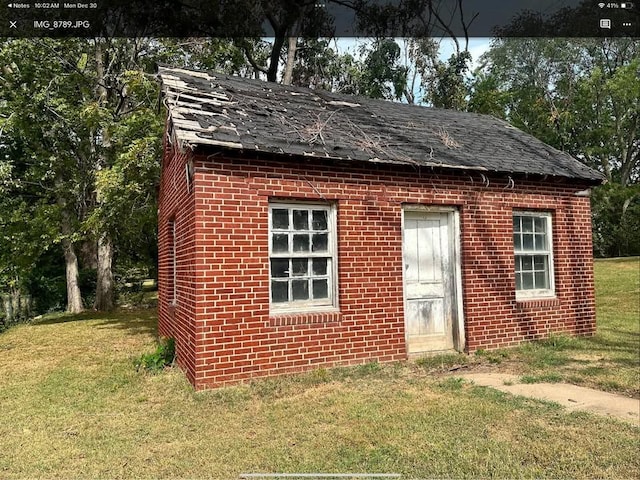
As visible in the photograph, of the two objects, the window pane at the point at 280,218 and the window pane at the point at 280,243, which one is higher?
the window pane at the point at 280,218

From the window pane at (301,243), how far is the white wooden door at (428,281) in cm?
170

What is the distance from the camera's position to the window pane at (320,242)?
6.91m

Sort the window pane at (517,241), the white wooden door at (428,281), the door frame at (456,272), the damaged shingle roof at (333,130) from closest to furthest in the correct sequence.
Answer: the damaged shingle roof at (333,130) → the white wooden door at (428,281) → the door frame at (456,272) → the window pane at (517,241)

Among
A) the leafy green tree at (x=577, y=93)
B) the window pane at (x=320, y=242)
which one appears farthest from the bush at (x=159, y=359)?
the leafy green tree at (x=577, y=93)

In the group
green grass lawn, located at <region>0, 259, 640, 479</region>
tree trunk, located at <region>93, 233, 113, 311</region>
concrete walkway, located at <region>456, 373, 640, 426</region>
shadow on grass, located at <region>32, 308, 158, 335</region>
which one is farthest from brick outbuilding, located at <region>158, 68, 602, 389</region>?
tree trunk, located at <region>93, 233, 113, 311</region>

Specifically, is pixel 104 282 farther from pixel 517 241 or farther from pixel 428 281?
pixel 517 241

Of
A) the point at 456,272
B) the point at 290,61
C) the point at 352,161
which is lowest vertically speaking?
the point at 456,272

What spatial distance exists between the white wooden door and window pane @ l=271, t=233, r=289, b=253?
201 cm

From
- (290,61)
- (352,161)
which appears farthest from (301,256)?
(290,61)

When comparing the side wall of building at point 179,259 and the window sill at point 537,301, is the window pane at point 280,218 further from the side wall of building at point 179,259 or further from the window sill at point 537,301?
the window sill at point 537,301

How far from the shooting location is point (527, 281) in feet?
28.8

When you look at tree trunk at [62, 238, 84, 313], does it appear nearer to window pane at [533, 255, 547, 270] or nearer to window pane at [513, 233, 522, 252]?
window pane at [513, 233, 522, 252]

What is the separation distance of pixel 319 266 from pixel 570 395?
3505mm

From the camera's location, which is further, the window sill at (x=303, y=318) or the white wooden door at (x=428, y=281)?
the white wooden door at (x=428, y=281)
